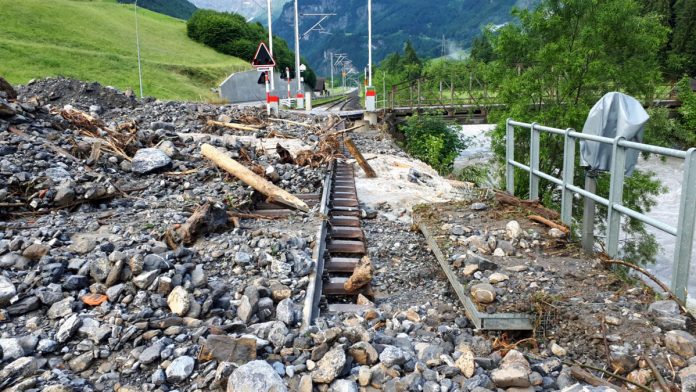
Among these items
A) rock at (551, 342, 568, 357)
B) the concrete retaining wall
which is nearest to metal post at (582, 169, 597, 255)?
rock at (551, 342, 568, 357)

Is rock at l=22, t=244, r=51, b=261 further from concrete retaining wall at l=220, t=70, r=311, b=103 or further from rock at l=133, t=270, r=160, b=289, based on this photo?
concrete retaining wall at l=220, t=70, r=311, b=103

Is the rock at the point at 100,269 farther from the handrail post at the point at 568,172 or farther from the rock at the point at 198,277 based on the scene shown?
the handrail post at the point at 568,172

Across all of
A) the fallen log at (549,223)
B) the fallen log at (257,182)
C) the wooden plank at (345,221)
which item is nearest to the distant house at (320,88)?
the fallen log at (257,182)

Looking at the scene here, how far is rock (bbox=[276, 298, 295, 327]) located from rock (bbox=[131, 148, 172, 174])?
204 inches

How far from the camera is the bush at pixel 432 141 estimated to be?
2038 cm

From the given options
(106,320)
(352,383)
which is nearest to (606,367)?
(352,383)

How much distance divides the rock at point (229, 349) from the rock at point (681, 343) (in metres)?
2.80

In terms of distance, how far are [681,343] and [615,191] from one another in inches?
66.2

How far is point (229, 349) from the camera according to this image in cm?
314

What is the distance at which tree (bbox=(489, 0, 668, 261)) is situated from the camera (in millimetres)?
13852

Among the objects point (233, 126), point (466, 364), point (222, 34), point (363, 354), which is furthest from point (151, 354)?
point (222, 34)

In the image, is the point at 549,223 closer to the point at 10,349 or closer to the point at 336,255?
the point at 336,255

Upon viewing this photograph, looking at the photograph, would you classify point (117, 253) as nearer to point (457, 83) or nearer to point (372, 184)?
point (372, 184)

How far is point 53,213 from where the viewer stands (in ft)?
20.1
